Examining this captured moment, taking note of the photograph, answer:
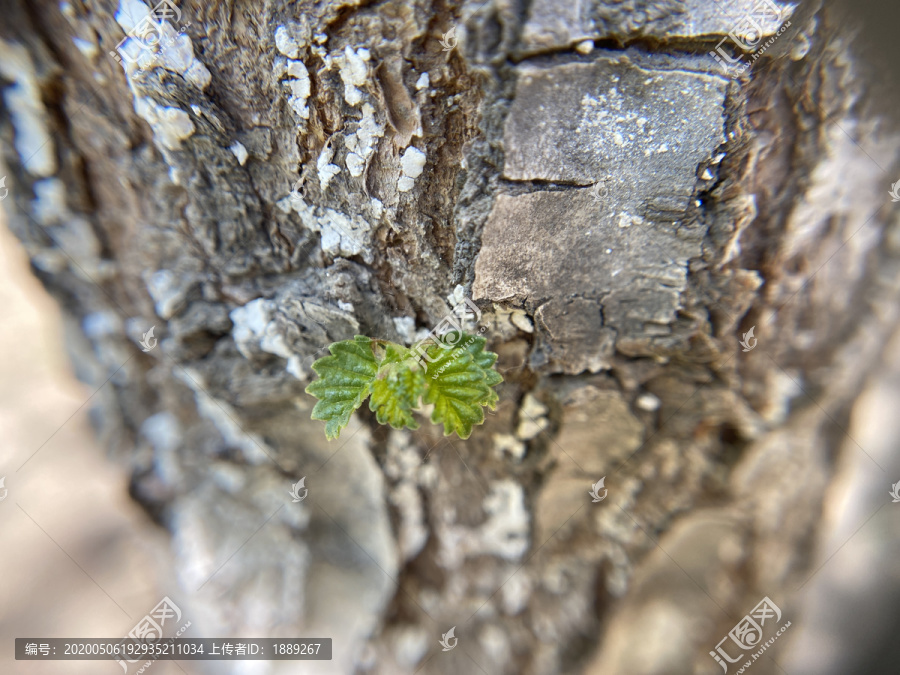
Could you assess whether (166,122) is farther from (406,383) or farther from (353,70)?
(406,383)

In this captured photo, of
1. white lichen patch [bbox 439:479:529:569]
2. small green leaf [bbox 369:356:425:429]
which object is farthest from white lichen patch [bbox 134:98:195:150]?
white lichen patch [bbox 439:479:529:569]

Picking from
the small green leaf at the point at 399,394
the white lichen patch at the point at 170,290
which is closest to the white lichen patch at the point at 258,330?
the white lichen patch at the point at 170,290

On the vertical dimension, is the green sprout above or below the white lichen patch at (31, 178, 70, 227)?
below

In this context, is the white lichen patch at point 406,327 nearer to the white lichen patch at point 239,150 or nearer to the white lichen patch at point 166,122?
the white lichen patch at point 239,150

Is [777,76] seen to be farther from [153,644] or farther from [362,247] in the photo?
[153,644]

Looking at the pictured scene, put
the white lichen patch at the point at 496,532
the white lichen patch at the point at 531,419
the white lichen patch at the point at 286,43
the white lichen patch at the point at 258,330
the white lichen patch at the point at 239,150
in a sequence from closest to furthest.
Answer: the white lichen patch at the point at 286,43 < the white lichen patch at the point at 239,150 < the white lichen patch at the point at 258,330 < the white lichen patch at the point at 531,419 < the white lichen patch at the point at 496,532

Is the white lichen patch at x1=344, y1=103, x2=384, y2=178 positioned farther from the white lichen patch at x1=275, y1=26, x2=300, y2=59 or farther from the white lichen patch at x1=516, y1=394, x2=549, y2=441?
the white lichen patch at x1=516, y1=394, x2=549, y2=441

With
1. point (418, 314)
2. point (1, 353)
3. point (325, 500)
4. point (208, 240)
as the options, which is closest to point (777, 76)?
point (418, 314)
